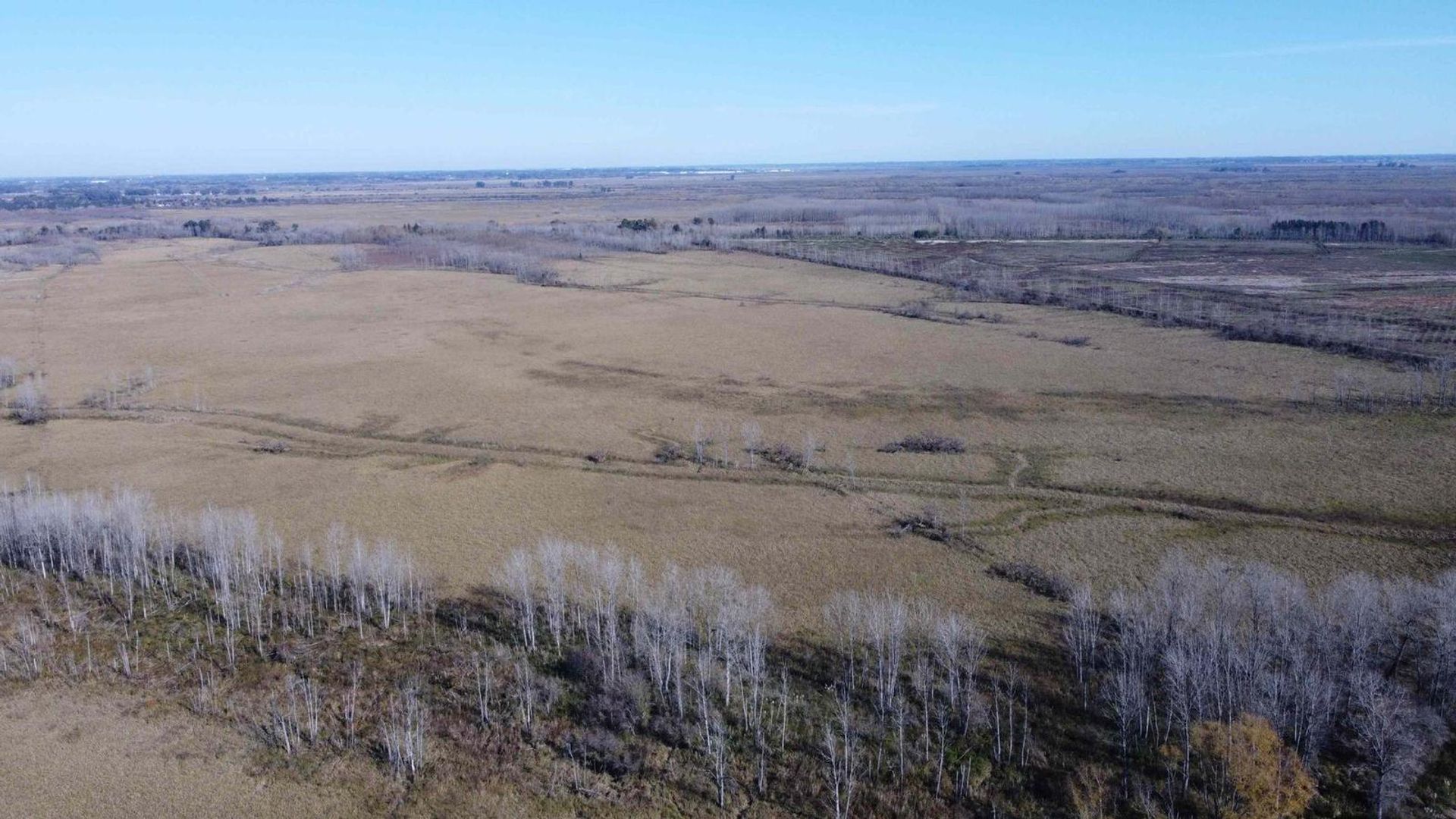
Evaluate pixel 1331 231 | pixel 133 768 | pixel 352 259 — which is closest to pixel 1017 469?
pixel 133 768

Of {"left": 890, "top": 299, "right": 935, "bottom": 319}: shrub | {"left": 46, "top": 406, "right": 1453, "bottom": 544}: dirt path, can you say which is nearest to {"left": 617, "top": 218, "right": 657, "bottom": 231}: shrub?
{"left": 890, "top": 299, "right": 935, "bottom": 319}: shrub

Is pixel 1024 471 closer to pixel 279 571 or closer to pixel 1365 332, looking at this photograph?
pixel 279 571

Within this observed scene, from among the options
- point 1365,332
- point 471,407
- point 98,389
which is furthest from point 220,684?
point 1365,332

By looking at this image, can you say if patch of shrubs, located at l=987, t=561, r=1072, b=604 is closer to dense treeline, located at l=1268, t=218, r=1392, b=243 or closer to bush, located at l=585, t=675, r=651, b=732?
bush, located at l=585, t=675, r=651, b=732

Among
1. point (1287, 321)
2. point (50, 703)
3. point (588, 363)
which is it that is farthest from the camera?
point (1287, 321)

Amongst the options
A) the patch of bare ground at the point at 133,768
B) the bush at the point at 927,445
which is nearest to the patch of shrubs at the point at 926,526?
the bush at the point at 927,445
